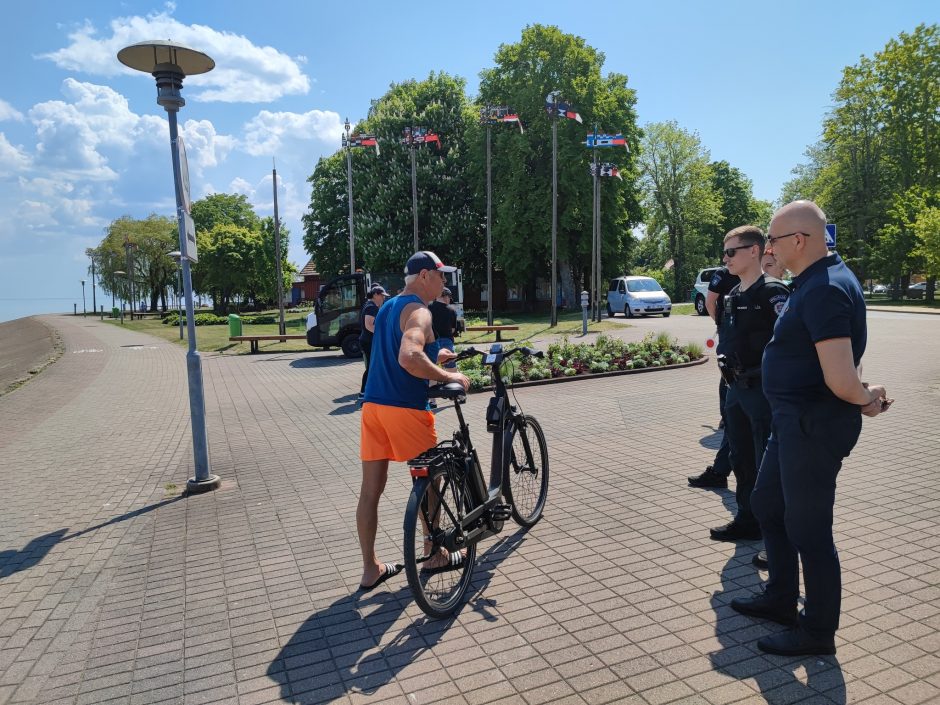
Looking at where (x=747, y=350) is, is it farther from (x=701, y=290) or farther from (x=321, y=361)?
(x=701, y=290)

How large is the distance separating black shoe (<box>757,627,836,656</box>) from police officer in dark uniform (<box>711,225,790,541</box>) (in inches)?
46.0

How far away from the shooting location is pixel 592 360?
13.1 m

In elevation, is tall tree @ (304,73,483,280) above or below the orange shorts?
above

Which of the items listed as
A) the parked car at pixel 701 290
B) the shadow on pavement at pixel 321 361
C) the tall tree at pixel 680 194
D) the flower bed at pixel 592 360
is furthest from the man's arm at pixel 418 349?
the tall tree at pixel 680 194

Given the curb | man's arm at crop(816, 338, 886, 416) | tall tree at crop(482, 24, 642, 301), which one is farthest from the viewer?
tall tree at crop(482, 24, 642, 301)

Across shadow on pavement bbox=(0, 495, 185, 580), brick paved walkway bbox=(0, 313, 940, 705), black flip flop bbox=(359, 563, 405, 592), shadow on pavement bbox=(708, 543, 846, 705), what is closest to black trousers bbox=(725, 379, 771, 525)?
brick paved walkway bbox=(0, 313, 940, 705)

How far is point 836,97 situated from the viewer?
45.2m

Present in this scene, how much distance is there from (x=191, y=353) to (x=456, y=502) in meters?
3.61

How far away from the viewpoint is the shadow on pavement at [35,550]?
15.3 ft

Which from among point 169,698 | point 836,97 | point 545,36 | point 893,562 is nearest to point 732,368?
point 893,562

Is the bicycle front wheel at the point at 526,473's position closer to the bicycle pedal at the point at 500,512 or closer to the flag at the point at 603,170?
the bicycle pedal at the point at 500,512

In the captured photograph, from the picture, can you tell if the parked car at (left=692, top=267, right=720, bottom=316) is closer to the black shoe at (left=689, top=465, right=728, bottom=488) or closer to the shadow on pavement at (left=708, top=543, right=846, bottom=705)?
the black shoe at (left=689, top=465, right=728, bottom=488)

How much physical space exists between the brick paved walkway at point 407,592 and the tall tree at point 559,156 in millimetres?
27126

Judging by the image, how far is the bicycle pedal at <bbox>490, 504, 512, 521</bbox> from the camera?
4.27m
